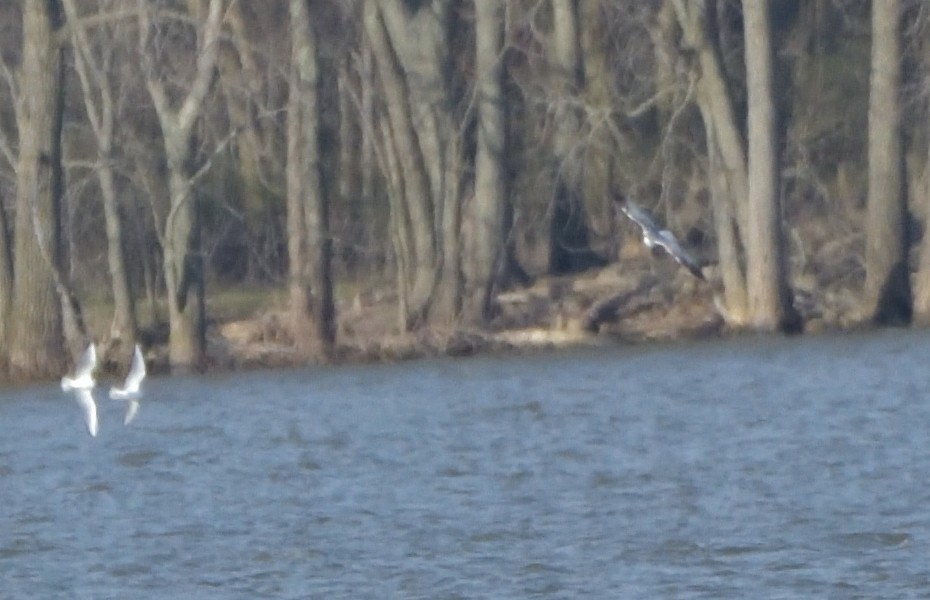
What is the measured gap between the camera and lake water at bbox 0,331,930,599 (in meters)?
15.1

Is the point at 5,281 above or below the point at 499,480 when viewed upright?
above

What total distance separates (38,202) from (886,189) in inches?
399

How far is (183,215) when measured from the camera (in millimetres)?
28375

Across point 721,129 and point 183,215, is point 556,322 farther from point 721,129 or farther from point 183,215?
point 183,215

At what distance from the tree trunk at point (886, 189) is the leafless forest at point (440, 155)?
0.10ft

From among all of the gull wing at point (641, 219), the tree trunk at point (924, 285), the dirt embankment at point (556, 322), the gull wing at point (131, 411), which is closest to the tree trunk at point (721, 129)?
the dirt embankment at point (556, 322)

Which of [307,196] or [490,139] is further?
[490,139]

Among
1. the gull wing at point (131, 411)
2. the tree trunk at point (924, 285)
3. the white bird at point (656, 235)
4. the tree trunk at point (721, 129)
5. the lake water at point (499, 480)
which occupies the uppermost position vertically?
the tree trunk at point (721, 129)

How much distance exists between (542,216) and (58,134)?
8.58 metres

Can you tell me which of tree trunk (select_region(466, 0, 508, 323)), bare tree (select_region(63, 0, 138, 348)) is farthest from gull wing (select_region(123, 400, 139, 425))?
tree trunk (select_region(466, 0, 508, 323))

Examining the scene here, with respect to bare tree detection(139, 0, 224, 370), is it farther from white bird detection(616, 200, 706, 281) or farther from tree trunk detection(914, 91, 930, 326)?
white bird detection(616, 200, 706, 281)

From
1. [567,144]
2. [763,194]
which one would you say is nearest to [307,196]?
[567,144]

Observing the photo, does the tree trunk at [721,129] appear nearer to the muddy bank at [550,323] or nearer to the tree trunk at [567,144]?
the muddy bank at [550,323]

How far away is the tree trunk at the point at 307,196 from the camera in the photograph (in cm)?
2859
